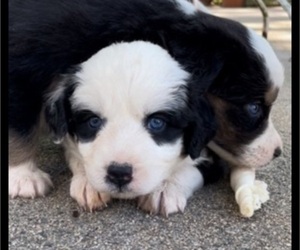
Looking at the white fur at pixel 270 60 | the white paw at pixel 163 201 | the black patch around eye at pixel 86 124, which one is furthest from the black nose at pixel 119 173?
the white fur at pixel 270 60

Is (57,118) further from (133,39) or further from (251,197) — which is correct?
(251,197)

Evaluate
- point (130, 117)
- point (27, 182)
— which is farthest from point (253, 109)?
point (27, 182)

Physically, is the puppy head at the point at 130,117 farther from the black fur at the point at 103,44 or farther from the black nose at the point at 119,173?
the black fur at the point at 103,44

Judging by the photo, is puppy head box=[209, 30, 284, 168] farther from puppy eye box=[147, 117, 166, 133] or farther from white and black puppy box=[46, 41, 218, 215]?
puppy eye box=[147, 117, 166, 133]

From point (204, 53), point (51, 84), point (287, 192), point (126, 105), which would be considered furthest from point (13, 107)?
point (287, 192)

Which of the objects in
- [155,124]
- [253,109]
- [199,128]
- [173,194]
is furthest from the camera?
[253,109]

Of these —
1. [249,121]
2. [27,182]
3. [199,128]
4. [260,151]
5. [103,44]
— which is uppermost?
[103,44]

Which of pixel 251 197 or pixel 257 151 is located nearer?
pixel 251 197

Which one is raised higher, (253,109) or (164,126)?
(164,126)
